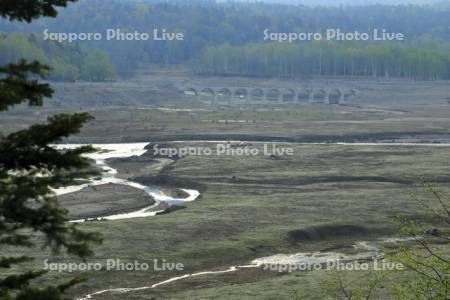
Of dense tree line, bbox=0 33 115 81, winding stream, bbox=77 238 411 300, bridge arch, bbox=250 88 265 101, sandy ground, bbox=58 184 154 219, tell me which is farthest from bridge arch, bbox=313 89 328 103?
winding stream, bbox=77 238 411 300

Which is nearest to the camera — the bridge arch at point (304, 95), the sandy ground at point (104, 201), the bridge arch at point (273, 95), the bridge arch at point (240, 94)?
the sandy ground at point (104, 201)

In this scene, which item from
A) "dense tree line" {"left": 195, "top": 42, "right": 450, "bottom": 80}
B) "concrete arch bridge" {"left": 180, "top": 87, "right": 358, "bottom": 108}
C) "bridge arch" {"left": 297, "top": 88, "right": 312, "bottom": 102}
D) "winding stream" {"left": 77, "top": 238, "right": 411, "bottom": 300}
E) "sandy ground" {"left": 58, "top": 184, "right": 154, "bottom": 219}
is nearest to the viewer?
"winding stream" {"left": 77, "top": 238, "right": 411, "bottom": 300}

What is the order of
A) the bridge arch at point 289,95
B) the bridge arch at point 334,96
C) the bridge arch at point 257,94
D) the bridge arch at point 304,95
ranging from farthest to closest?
1. the bridge arch at point 257,94
2. the bridge arch at point 289,95
3. the bridge arch at point 304,95
4. the bridge arch at point 334,96

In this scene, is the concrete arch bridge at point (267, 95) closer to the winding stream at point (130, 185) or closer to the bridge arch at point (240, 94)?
the bridge arch at point (240, 94)

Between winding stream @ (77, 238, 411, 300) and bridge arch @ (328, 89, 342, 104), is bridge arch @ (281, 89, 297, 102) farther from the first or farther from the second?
winding stream @ (77, 238, 411, 300)

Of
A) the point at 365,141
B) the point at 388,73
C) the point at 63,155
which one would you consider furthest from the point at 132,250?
the point at 388,73

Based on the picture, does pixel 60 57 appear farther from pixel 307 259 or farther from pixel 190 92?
pixel 307 259

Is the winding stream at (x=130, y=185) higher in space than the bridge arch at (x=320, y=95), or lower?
lower

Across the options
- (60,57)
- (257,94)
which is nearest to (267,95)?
(257,94)

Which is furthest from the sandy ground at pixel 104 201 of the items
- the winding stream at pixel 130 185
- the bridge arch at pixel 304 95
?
the bridge arch at pixel 304 95
